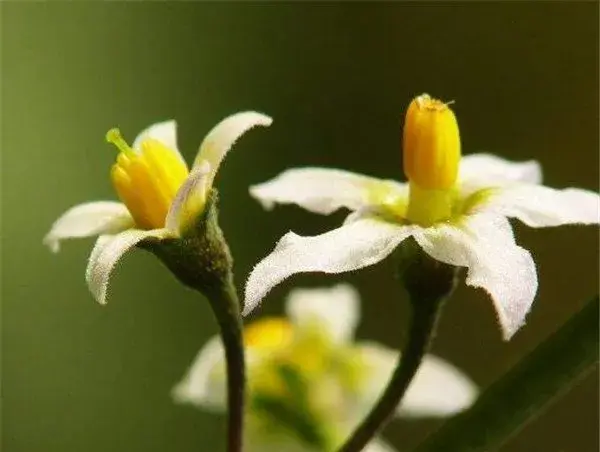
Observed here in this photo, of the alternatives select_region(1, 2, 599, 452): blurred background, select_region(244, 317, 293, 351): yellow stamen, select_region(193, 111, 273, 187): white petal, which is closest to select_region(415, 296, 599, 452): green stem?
select_region(193, 111, 273, 187): white petal

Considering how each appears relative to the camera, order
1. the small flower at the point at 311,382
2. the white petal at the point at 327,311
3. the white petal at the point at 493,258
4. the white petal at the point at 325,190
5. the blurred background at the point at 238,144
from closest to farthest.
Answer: the white petal at the point at 493,258 < the white petal at the point at 325,190 < the small flower at the point at 311,382 < the white petal at the point at 327,311 < the blurred background at the point at 238,144

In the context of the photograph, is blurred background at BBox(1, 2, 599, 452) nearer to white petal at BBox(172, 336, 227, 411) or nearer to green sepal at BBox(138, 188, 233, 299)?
white petal at BBox(172, 336, 227, 411)

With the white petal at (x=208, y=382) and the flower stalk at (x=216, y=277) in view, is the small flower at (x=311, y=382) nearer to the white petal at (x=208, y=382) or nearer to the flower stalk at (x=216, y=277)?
the white petal at (x=208, y=382)

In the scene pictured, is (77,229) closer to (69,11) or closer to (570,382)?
(570,382)

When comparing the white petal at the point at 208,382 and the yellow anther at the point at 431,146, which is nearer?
the yellow anther at the point at 431,146

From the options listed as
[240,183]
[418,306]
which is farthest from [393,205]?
[240,183]

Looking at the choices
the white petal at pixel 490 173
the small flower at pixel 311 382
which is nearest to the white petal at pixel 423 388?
the small flower at pixel 311 382
